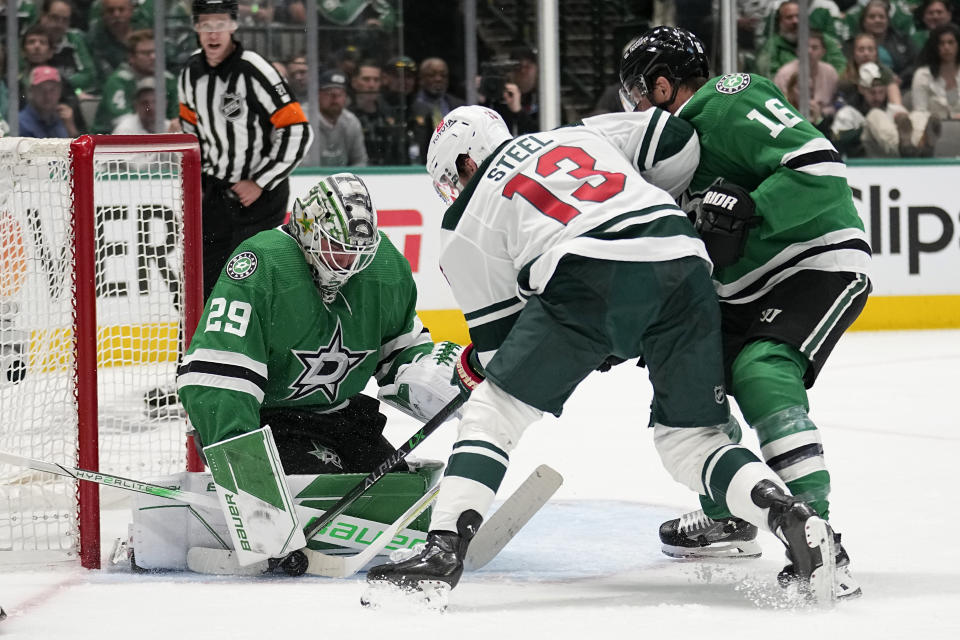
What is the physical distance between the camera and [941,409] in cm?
410

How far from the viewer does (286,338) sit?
237cm

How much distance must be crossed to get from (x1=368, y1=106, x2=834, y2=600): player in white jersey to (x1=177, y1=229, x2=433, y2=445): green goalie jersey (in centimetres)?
32

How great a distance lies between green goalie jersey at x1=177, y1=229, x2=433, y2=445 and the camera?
2.26 meters

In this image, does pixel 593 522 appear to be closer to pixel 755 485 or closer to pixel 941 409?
pixel 755 485

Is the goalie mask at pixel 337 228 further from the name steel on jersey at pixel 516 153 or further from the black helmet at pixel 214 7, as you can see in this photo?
the black helmet at pixel 214 7

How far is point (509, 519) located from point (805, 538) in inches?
22.8

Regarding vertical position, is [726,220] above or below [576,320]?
above

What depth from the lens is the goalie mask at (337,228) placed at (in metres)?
2.30

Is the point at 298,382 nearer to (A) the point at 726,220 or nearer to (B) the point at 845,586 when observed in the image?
(A) the point at 726,220

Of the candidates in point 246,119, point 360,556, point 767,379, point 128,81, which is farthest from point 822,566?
point 128,81

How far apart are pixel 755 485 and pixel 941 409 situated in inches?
91.2

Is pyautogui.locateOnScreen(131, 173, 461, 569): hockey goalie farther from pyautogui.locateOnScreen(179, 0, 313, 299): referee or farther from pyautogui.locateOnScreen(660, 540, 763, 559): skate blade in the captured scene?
pyautogui.locateOnScreen(179, 0, 313, 299): referee

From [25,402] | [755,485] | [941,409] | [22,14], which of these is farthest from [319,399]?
[22,14]

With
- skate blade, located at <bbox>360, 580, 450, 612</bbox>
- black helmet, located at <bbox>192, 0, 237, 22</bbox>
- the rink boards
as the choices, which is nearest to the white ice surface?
skate blade, located at <bbox>360, 580, 450, 612</bbox>
